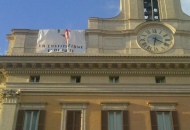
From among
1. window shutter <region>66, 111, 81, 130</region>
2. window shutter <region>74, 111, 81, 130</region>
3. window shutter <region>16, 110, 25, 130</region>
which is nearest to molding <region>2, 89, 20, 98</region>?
window shutter <region>16, 110, 25, 130</region>

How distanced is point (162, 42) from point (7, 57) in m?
11.4

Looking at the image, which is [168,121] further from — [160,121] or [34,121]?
[34,121]

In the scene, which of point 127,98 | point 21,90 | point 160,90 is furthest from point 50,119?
point 160,90

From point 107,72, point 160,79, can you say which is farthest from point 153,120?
point 107,72

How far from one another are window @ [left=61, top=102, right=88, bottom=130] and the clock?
6.80 m

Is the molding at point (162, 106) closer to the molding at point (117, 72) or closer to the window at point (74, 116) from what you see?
the molding at point (117, 72)

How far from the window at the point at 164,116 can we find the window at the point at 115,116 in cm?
179

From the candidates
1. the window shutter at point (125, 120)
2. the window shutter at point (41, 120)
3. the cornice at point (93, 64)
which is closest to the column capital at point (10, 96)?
the cornice at point (93, 64)

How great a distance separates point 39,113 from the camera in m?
27.5

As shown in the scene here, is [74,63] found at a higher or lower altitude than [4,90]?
higher

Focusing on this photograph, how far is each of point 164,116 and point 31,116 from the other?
8.80 metres

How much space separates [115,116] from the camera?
1083 inches

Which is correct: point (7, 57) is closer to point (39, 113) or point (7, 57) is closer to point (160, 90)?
point (39, 113)

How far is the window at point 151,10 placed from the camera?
33.6m
